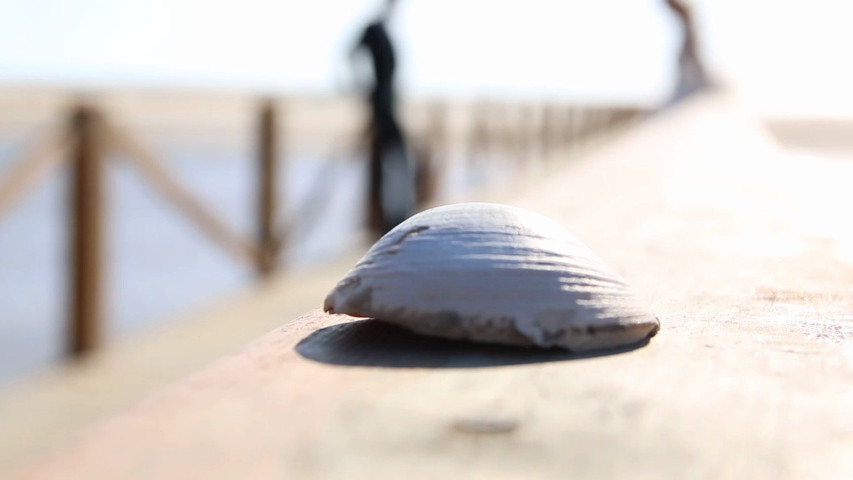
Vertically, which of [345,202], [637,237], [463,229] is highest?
[463,229]

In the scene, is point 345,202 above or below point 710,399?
below

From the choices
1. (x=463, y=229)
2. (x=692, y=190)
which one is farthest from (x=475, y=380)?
(x=692, y=190)

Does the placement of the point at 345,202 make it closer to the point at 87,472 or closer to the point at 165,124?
the point at 87,472

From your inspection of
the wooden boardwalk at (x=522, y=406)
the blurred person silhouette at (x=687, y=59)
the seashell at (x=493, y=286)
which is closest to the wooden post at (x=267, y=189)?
the wooden boardwalk at (x=522, y=406)

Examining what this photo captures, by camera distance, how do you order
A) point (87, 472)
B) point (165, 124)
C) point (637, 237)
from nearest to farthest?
point (87, 472) → point (637, 237) → point (165, 124)

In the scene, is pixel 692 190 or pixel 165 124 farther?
pixel 165 124

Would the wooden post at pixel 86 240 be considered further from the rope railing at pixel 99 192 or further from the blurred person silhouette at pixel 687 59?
the blurred person silhouette at pixel 687 59

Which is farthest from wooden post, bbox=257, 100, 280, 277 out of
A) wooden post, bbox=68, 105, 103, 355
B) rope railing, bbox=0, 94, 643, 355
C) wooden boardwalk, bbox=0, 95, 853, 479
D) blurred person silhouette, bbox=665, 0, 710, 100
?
blurred person silhouette, bbox=665, 0, 710, 100

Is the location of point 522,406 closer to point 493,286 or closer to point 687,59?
point 493,286

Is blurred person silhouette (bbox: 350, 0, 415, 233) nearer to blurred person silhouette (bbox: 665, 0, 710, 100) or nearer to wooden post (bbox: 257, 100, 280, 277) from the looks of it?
wooden post (bbox: 257, 100, 280, 277)
